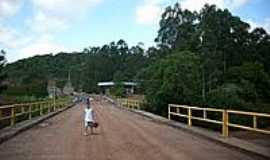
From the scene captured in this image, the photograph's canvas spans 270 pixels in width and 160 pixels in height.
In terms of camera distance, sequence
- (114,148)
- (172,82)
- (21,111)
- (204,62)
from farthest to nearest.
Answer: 1. (204,62)
2. (172,82)
3. (21,111)
4. (114,148)

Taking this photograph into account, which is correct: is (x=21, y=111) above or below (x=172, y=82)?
below

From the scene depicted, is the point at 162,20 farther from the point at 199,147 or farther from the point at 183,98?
the point at 199,147

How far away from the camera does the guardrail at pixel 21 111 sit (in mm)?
23822

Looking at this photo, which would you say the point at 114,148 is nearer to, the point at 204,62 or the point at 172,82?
the point at 172,82

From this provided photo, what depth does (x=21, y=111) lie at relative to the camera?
1156 inches

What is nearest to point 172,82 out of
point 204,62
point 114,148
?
point 114,148

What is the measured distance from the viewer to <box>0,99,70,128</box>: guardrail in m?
23.8

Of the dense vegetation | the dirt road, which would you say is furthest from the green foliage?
the dirt road

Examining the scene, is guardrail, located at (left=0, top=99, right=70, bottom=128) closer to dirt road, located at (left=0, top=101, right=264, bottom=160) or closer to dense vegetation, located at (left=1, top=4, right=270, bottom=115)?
dirt road, located at (left=0, top=101, right=264, bottom=160)

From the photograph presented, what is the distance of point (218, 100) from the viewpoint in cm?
3266

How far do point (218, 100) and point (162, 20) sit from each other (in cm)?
7159

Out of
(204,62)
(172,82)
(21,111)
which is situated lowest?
(21,111)

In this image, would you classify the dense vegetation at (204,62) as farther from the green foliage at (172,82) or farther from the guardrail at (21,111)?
the guardrail at (21,111)

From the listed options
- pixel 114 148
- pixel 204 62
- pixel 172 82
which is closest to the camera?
pixel 114 148
